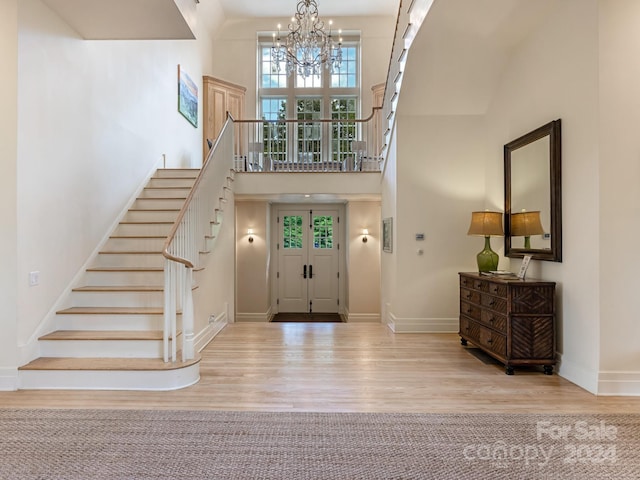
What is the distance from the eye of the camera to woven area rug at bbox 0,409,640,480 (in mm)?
2146

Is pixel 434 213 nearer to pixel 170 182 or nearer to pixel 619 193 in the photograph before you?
pixel 619 193

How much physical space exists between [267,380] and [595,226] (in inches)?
125

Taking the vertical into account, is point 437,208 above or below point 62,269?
above

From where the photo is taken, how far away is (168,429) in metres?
2.57

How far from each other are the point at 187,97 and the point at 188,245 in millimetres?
4774

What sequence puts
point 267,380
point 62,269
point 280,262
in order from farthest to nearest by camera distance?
1. point 280,262
2. point 62,269
3. point 267,380

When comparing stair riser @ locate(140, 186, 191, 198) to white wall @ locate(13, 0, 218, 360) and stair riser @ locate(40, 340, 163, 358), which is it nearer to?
white wall @ locate(13, 0, 218, 360)

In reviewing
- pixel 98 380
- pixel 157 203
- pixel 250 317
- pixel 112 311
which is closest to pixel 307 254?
pixel 250 317

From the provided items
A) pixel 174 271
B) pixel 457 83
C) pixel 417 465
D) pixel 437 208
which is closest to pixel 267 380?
pixel 174 271

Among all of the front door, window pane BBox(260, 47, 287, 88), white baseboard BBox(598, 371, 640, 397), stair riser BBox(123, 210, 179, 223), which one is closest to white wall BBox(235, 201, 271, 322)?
the front door

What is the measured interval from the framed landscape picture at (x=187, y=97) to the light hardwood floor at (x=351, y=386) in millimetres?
4936

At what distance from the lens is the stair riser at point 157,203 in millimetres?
5391

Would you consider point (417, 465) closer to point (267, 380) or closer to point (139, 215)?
point (267, 380)

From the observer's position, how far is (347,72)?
9438mm
